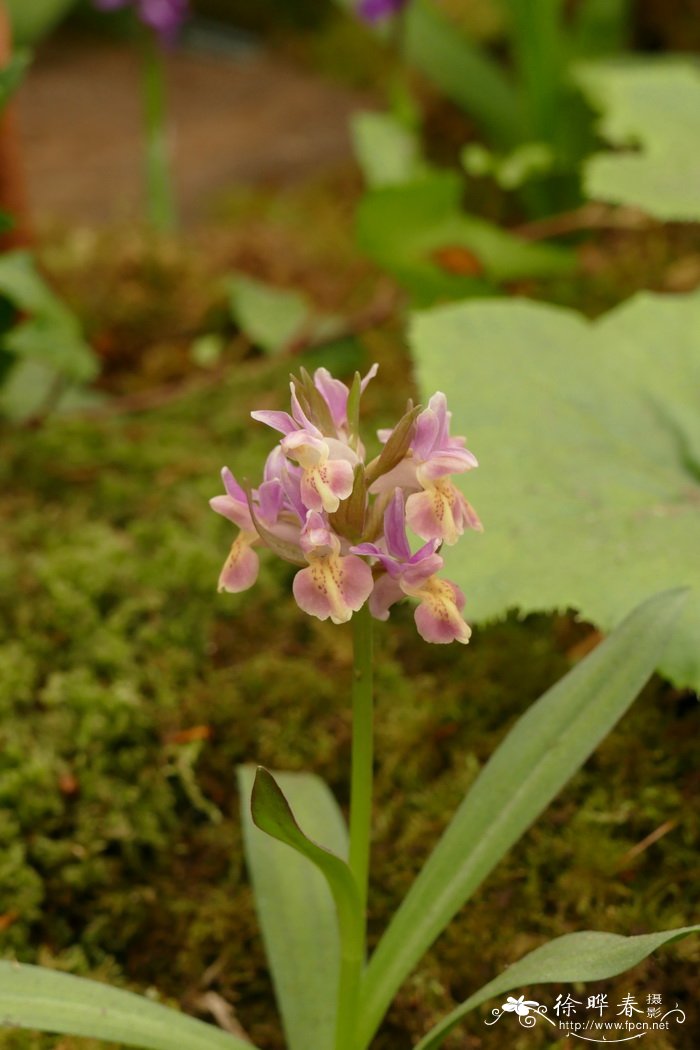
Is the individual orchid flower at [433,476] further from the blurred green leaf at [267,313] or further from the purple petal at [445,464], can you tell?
the blurred green leaf at [267,313]

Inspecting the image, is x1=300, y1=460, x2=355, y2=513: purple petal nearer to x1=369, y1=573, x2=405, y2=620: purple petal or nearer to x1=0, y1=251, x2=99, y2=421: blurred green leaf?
x1=369, y1=573, x2=405, y2=620: purple petal

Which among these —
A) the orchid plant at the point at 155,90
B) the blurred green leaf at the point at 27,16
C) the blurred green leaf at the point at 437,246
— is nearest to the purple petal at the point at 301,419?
the blurred green leaf at the point at 437,246

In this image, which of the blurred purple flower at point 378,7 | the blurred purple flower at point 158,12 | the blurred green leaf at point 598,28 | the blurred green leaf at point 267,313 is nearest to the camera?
the blurred green leaf at point 267,313

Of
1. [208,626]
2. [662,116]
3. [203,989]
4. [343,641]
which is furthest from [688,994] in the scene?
[662,116]

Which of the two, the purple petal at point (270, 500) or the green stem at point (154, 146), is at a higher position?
the purple petal at point (270, 500)

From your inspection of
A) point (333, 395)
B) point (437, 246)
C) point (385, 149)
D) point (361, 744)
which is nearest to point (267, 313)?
point (437, 246)

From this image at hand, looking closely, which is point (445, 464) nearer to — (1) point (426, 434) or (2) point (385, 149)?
(1) point (426, 434)
